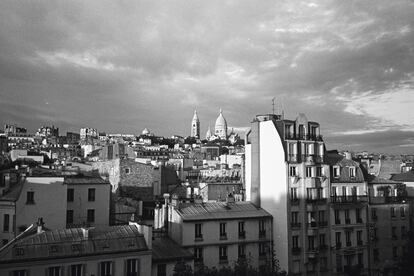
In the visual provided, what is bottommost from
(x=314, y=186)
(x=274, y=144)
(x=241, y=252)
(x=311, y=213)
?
(x=241, y=252)

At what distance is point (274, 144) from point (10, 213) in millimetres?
25992

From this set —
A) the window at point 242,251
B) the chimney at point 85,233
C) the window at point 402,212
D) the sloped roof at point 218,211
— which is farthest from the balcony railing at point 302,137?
the chimney at point 85,233

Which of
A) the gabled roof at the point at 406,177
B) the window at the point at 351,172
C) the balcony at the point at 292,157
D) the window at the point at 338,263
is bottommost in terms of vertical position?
the window at the point at 338,263

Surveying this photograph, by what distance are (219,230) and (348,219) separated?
606 inches

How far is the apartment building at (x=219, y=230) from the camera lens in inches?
1556

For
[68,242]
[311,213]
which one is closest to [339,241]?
[311,213]

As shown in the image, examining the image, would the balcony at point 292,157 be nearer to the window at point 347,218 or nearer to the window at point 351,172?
the window at point 351,172

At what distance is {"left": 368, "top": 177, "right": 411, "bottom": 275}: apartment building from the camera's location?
48.9 meters

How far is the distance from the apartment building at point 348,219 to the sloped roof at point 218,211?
8009mm

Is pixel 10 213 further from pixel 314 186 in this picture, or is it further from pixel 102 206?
pixel 314 186

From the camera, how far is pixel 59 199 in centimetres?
4091

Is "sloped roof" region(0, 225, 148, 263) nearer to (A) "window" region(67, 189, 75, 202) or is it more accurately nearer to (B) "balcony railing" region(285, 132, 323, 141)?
(A) "window" region(67, 189, 75, 202)

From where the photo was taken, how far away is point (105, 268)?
32562mm

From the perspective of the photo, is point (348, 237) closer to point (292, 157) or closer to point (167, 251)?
point (292, 157)
